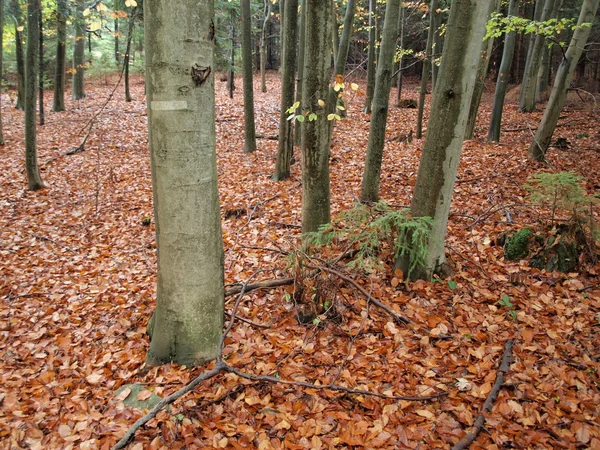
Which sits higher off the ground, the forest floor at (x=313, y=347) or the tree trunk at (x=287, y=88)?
the tree trunk at (x=287, y=88)

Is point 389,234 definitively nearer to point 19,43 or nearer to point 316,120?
point 316,120

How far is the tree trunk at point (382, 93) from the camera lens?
5624 mm

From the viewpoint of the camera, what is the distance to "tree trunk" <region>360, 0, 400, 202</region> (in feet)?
18.5

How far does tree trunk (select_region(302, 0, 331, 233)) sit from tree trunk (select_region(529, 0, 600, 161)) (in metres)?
5.13

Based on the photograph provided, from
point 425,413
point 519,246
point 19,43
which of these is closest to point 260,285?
point 425,413

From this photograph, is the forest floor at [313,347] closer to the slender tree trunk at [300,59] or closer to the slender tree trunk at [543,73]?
the slender tree trunk at [300,59]

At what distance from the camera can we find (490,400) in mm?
2775

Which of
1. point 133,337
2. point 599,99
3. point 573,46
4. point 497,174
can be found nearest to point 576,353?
point 133,337

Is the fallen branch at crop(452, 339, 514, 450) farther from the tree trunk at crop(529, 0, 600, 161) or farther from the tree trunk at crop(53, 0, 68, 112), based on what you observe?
the tree trunk at crop(53, 0, 68, 112)

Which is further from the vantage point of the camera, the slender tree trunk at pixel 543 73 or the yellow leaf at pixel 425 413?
the slender tree trunk at pixel 543 73

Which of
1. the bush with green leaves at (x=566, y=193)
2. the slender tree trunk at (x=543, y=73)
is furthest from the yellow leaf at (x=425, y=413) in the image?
the slender tree trunk at (x=543, y=73)

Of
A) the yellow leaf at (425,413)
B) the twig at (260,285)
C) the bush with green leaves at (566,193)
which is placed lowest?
the yellow leaf at (425,413)

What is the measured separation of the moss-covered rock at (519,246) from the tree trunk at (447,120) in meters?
1.05

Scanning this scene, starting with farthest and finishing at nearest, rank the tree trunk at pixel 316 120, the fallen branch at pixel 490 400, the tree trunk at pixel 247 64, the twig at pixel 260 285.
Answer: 1. the tree trunk at pixel 247 64
2. the twig at pixel 260 285
3. the tree trunk at pixel 316 120
4. the fallen branch at pixel 490 400
